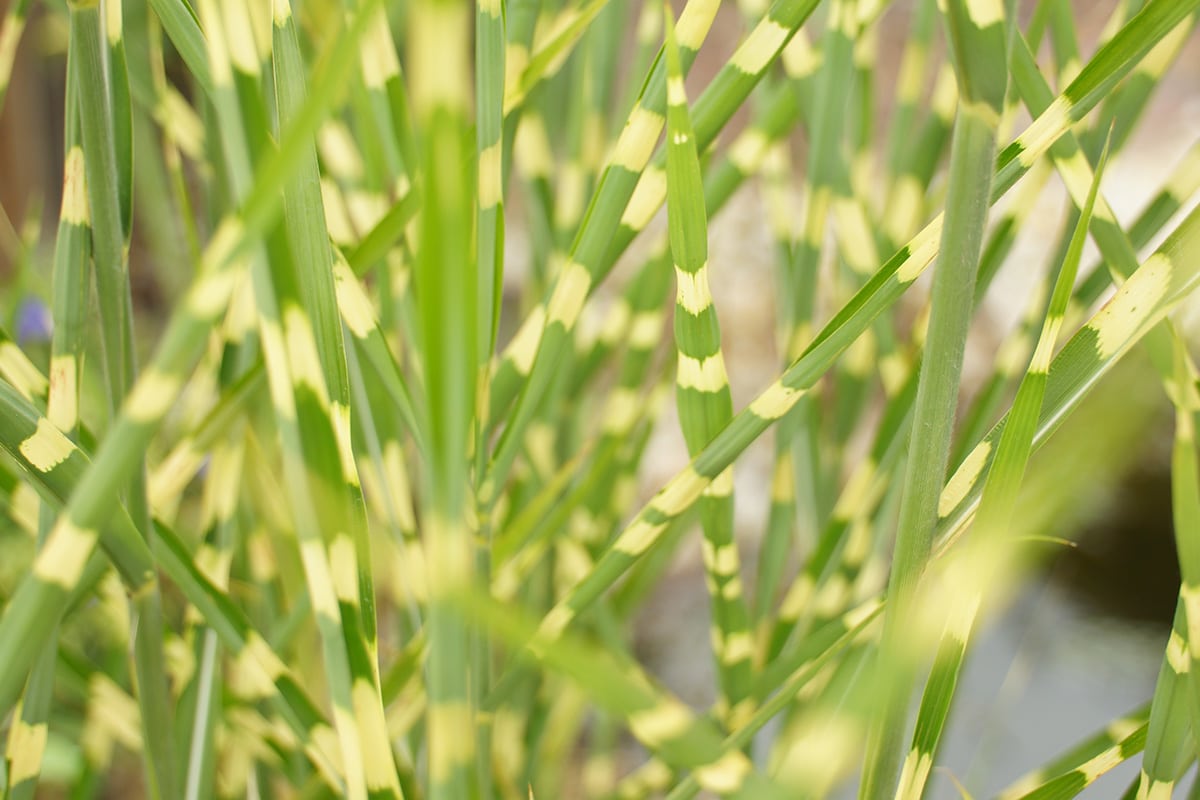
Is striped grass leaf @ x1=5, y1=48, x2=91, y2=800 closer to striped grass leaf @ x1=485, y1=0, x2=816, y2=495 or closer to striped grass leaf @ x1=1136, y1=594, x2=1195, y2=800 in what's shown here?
striped grass leaf @ x1=485, y1=0, x2=816, y2=495

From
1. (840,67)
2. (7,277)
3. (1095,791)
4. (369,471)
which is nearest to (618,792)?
(369,471)

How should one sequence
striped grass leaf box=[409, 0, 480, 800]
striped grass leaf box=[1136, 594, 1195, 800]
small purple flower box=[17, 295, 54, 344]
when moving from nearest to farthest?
striped grass leaf box=[409, 0, 480, 800], striped grass leaf box=[1136, 594, 1195, 800], small purple flower box=[17, 295, 54, 344]

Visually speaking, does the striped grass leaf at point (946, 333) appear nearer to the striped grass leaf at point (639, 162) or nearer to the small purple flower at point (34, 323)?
the striped grass leaf at point (639, 162)

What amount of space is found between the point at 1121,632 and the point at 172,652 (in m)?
0.57

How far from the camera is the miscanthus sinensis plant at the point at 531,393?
4.6 inches

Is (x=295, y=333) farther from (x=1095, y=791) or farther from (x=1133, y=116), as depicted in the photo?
(x=1095, y=791)

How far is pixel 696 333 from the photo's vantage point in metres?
0.19

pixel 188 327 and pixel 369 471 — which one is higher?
pixel 369 471

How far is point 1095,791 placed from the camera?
0.52 metres

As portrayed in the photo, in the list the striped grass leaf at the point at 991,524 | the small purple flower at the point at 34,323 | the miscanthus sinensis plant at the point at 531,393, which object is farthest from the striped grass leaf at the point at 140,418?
the small purple flower at the point at 34,323

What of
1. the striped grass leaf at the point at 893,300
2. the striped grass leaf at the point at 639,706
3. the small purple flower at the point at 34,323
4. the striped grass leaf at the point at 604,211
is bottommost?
the striped grass leaf at the point at 639,706

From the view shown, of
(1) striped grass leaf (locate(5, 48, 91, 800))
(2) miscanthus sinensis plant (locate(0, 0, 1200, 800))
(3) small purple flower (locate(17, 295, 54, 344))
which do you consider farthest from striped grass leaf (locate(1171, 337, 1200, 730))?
(3) small purple flower (locate(17, 295, 54, 344))

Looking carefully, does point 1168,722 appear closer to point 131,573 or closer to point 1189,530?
point 1189,530

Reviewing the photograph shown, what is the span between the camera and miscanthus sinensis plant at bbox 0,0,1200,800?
0.38 feet
